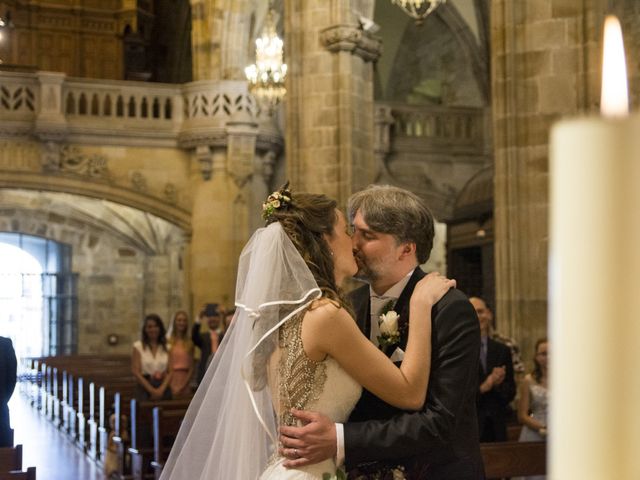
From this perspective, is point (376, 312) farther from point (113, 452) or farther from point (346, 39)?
point (346, 39)

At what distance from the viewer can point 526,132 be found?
30.1ft

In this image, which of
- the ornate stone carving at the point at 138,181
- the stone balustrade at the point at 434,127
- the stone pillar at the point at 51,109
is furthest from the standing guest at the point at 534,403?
the ornate stone carving at the point at 138,181

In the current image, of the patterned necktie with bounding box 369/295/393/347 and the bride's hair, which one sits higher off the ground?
the bride's hair

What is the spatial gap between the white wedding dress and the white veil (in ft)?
0.24

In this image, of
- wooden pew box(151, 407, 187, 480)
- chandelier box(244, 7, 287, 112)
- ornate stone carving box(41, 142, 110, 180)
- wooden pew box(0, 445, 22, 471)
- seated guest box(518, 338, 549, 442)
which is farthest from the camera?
ornate stone carving box(41, 142, 110, 180)

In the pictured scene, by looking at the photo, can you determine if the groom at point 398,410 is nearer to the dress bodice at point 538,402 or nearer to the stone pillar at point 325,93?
the dress bodice at point 538,402

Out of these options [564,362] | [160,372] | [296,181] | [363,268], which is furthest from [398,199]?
[296,181]

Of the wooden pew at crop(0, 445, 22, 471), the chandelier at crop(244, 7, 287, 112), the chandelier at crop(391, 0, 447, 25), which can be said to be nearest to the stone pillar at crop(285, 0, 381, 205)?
the chandelier at crop(391, 0, 447, 25)

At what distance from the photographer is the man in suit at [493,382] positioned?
7418 millimetres

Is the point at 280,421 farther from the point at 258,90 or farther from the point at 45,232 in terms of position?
the point at 45,232

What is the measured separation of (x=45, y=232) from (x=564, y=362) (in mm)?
27936

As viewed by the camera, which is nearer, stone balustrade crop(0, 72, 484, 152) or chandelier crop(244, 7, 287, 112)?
chandelier crop(244, 7, 287, 112)

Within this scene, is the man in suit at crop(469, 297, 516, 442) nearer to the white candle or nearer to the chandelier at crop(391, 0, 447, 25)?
the white candle

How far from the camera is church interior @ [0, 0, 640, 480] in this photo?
362 inches
